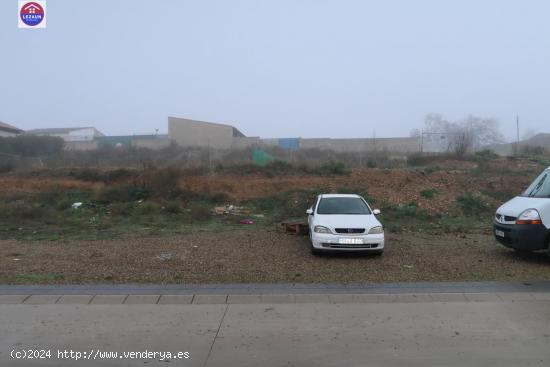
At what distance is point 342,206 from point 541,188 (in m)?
4.00

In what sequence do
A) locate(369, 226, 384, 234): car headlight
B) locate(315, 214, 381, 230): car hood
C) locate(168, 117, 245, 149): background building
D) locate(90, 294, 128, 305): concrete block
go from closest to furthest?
locate(90, 294, 128, 305): concrete block < locate(369, 226, 384, 234): car headlight < locate(315, 214, 381, 230): car hood < locate(168, 117, 245, 149): background building

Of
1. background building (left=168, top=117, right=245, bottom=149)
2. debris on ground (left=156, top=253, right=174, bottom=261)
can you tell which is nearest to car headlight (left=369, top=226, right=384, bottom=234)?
debris on ground (left=156, top=253, right=174, bottom=261)

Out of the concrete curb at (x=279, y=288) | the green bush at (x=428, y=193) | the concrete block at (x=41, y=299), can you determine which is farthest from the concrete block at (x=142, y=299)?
the green bush at (x=428, y=193)

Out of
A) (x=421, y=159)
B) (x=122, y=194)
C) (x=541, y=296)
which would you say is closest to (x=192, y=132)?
(x=421, y=159)

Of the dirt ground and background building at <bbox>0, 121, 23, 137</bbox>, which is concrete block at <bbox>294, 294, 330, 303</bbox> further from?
background building at <bbox>0, 121, 23, 137</bbox>

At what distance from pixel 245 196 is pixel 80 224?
7.10 m

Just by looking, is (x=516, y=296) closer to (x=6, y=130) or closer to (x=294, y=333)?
(x=294, y=333)

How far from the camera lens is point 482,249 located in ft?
A: 32.8

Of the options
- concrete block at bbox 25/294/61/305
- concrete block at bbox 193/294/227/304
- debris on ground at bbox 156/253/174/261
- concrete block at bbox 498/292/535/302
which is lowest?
concrete block at bbox 498/292/535/302

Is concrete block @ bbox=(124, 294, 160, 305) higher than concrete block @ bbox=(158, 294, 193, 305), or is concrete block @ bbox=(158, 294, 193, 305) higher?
concrete block @ bbox=(124, 294, 160, 305)

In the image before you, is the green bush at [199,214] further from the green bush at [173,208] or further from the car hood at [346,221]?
the car hood at [346,221]

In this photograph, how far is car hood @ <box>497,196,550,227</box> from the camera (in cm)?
841

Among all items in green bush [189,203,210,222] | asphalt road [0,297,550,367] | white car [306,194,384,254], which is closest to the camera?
asphalt road [0,297,550,367]

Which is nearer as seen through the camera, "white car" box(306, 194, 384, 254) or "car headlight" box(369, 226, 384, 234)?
"white car" box(306, 194, 384, 254)
